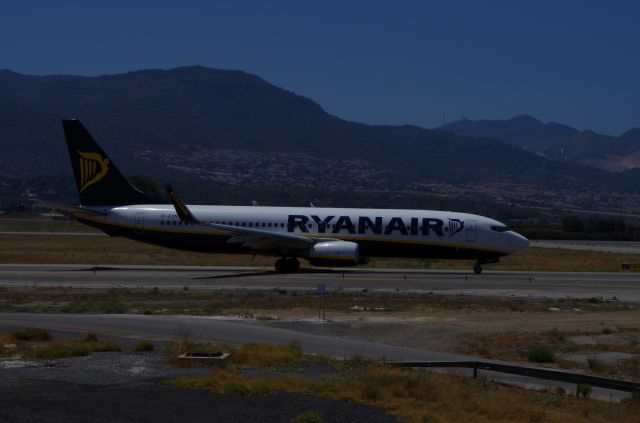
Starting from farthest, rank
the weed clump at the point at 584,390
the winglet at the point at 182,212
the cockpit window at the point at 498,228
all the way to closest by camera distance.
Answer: the cockpit window at the point at 498,228 → the winglet at the point at 182,212 → the weed clump at the point at 584,390

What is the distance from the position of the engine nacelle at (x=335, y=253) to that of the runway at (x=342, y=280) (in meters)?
0.78

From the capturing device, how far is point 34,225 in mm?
102062

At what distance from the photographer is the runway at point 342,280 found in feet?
134

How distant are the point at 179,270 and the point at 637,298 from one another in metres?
23.2

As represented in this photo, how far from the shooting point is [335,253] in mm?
46062

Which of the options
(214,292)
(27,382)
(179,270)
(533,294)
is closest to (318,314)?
(214,292)

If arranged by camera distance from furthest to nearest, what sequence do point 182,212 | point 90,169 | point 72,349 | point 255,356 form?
1. point 90,169
2. point 182,212
3. point 72,349
4. point 255,356

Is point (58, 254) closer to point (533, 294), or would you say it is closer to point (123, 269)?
point (123, 269)

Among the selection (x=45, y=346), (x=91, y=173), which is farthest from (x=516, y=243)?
(x=45, y=346)

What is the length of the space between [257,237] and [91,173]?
9.80 metres

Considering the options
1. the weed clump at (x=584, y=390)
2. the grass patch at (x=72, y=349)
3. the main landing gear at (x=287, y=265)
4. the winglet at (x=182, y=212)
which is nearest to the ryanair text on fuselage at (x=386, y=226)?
the main landing gear at (x=287, y=265)

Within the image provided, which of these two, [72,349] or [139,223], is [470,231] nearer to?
[139,223]

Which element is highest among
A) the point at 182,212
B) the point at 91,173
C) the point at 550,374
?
the point at 91,173

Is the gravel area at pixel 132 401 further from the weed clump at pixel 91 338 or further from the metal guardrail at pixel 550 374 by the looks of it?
the metal guardrail at pixel 550 374
